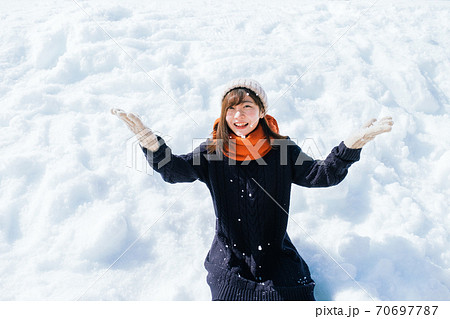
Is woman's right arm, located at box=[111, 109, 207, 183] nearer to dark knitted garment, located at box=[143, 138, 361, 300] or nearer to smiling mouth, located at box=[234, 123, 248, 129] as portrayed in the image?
dark knitted garment, located at box=[143, 138, 361, 300]

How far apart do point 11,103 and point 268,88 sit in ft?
7.36

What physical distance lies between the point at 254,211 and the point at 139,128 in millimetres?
693

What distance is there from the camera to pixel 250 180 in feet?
5.77

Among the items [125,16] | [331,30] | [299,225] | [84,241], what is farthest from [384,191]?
[125,16]

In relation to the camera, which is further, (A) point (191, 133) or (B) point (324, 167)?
(A) point (191, 133)

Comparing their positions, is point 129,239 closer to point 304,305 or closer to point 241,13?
point 304,305

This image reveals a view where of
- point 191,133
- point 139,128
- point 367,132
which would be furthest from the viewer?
point 191,133

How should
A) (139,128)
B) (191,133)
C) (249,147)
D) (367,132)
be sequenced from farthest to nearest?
(191,133)
(249,147)
(139,128)
(367,132)

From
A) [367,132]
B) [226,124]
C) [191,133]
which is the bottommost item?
[191,133]

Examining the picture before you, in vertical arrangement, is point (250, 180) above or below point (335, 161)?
below

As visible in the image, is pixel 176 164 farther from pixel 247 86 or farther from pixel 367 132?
pixel 367 132

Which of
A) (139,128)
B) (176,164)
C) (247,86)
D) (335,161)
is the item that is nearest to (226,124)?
(247,86)

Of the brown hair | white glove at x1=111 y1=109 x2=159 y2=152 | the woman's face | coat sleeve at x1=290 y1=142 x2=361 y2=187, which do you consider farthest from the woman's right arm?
coat sleeve at x1=290 y1=142 x2=361 y2=187

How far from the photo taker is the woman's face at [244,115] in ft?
5.48
